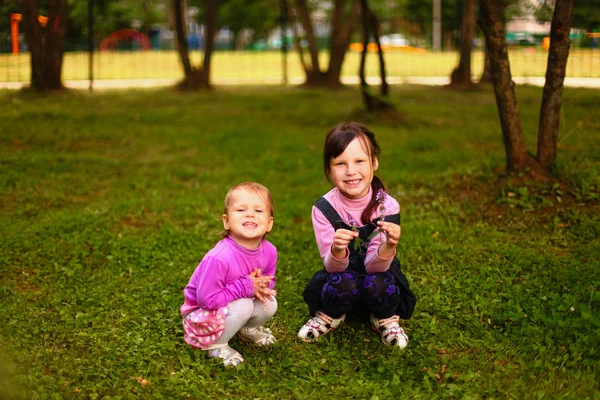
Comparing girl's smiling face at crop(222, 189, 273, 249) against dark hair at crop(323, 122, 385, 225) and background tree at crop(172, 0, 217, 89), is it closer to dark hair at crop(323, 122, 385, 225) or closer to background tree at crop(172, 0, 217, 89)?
dark hair at crop(323, 122, 385, 225)

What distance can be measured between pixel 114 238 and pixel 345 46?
992cm

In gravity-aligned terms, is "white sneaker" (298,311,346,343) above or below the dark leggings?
below

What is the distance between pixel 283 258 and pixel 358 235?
70.1 inches

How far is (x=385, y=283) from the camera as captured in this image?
382 cm

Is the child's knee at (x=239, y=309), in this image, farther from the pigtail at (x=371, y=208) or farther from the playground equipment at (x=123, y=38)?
the playground equipment at (x=123, y=38)

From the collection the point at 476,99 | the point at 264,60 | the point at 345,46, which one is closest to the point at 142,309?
the point at 476,99

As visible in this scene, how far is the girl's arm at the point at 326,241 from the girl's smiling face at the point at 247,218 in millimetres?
305

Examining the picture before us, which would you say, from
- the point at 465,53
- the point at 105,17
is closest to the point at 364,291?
the point at 465,53

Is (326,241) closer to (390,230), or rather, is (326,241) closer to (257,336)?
(390,230)

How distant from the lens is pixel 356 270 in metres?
3.93

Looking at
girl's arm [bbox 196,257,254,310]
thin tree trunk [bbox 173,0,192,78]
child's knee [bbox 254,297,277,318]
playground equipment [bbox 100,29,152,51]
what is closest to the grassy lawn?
child's knee [bbox 254,297,277,318]

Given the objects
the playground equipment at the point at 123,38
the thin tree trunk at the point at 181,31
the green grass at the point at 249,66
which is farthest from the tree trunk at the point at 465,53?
the playground equipment at the point at 123,38

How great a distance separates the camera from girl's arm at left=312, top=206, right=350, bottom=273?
12.3 ft

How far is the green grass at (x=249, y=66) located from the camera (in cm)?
1542
